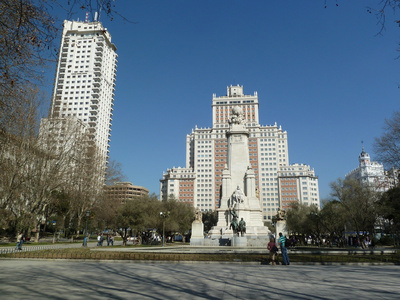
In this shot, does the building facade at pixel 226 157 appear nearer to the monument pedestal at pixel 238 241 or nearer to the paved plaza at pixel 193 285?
the monument pedestal at pixel 238 241

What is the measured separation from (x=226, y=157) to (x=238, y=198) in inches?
3766

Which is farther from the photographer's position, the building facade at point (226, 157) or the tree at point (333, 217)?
the building facade at point (226, 157)

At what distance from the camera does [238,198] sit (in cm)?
3691

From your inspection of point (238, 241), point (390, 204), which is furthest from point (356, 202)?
point (238, 241)

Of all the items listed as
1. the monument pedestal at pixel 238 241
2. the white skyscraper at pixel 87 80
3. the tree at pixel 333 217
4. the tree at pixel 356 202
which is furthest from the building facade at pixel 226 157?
the monument pedestal at pixel 238 241

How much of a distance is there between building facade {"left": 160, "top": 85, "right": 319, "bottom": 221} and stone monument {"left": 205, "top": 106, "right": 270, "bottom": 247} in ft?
282

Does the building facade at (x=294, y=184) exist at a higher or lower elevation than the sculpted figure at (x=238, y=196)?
higher

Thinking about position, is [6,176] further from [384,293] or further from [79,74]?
[79,74]

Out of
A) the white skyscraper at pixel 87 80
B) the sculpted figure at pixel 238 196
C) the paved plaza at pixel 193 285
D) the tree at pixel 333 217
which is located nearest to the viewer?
the paved plaza at pixel 193 285

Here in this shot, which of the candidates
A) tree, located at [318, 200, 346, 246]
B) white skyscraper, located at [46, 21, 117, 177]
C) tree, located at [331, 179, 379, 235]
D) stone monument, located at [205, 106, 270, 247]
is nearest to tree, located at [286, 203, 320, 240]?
tree, located at [318, 200, 346, 246]

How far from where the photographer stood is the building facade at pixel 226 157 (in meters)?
129

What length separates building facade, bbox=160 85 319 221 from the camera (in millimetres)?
129250

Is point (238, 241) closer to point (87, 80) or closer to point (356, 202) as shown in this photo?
point (356, 202)

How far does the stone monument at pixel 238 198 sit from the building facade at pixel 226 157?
8591 centimetres
